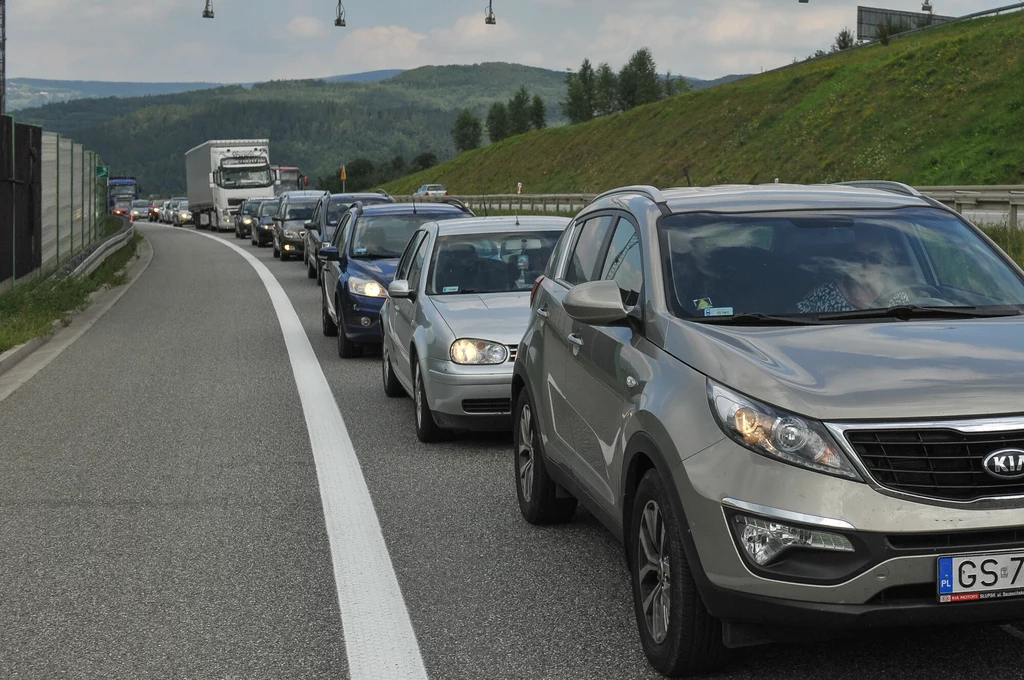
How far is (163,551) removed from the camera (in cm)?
639

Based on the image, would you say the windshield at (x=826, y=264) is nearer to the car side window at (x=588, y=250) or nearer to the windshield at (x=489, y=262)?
the car side window at (x=588, y=250)

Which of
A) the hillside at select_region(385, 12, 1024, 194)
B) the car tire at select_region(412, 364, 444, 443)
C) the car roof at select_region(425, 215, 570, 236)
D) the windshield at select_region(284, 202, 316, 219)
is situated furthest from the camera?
the hillside at select_region(385, 12, 1024, 194)

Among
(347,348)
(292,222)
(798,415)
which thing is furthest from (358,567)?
(292,222)

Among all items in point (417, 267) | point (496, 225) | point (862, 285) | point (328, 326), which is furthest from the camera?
point (328, 326)

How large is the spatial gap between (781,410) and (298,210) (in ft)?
105

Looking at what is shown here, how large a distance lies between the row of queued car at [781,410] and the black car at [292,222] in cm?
2781

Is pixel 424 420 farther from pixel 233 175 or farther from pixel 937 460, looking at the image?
pixel 233 175

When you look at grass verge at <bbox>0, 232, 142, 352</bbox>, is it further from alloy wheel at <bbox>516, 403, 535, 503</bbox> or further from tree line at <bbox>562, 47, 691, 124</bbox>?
tree line at <bbox>562, 47, 691, 124</bbox>

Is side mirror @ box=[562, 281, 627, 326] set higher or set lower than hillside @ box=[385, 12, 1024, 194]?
lower

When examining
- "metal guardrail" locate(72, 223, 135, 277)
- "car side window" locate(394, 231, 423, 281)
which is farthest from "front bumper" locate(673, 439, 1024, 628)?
"metal guardrail" locate(72, 223, 135, 277)

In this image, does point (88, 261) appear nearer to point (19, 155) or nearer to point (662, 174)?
point (19, 155)

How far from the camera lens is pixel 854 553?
13.1ft

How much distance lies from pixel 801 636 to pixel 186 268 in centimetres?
2930

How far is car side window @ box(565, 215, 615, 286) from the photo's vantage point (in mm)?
6207
